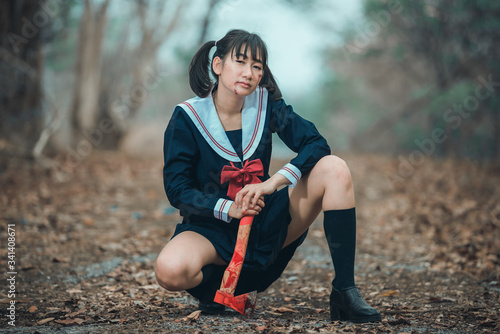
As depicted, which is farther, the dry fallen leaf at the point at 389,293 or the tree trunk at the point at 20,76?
the tree trunk at the point at 20,76

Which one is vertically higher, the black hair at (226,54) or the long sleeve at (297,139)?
the black hair at (226,54)

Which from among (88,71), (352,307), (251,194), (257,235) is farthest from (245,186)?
(88,71)

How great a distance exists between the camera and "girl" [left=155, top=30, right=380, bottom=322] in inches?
96.5

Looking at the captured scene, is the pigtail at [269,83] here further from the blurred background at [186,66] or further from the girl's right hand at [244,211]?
the blurred background at [186,66]

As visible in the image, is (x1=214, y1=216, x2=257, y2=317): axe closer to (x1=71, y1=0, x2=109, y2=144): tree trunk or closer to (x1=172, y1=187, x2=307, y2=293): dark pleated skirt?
(x1=172, y1=187, x2=307, y2=293): dark pleated skirt

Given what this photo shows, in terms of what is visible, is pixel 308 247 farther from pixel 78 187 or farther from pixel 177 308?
pixel 78 187

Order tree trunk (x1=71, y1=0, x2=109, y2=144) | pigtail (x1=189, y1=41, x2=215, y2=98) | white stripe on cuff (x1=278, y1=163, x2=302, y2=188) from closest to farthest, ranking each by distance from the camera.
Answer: white stripe on cuff (x1=278, y1=163, x2=302, y2=188) → pigtail (x1=189, y1=41, x2=215, y2=98) → tree trunk (x1=71, y1=0, x2=109, y2=144)

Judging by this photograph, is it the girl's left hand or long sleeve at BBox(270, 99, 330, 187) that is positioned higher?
long sleeve at BBox(270, 99, 330, 187)

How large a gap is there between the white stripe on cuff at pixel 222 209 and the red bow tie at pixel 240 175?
0.38 feet

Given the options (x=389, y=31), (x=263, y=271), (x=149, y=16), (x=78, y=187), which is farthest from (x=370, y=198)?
(x=149, y=16)

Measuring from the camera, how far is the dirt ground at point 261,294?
2518 millimetres

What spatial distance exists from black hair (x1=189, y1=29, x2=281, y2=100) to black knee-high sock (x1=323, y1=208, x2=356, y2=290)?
784 mm

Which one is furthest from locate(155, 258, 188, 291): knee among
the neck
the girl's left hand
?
the neck

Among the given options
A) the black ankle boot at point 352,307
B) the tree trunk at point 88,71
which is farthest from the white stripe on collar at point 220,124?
the tree trunk at point 88,71
